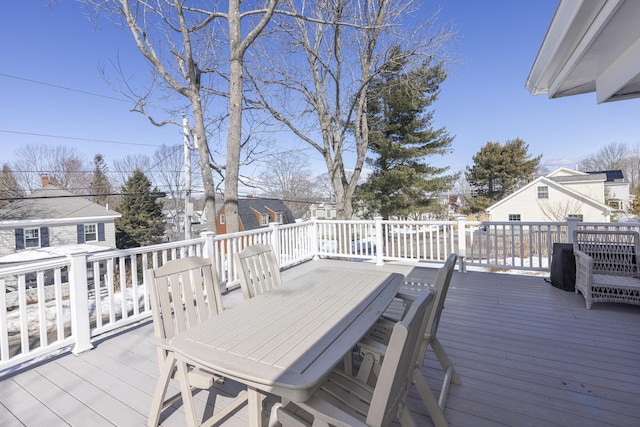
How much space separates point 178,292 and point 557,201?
67.1 ft

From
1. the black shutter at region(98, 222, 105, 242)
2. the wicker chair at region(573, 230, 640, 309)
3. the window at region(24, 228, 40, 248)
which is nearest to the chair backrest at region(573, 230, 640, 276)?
the wicker chair at region(573, 230, 640, 309)

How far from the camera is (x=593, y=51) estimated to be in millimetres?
1970

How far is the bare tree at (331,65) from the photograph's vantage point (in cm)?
780

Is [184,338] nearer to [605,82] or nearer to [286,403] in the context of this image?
[286,403]

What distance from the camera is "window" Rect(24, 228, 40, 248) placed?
14406 mm

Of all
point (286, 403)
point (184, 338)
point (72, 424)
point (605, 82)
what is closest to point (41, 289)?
point (72, 424)

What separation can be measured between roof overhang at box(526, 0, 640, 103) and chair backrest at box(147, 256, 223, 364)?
2.61 metres

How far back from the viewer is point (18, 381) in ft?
7.55

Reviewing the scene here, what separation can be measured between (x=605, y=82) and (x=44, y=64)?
16410 millimetres

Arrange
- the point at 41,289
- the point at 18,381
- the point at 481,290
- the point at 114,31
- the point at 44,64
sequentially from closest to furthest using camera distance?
the point at 18,381 → the point at 41,289 → the point at 481,290 → the point at 114,31 → the point at 44,64

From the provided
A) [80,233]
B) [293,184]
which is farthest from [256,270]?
[293,184]

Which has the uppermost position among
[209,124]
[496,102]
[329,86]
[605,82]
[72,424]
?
[496,102]

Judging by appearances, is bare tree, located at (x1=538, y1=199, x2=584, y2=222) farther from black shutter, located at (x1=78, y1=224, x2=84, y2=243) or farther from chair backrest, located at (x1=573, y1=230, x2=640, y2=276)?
black shutter, located at (x1=78, y1=224, x2=84, y2=243)

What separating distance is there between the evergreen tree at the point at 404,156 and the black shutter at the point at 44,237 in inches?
597
